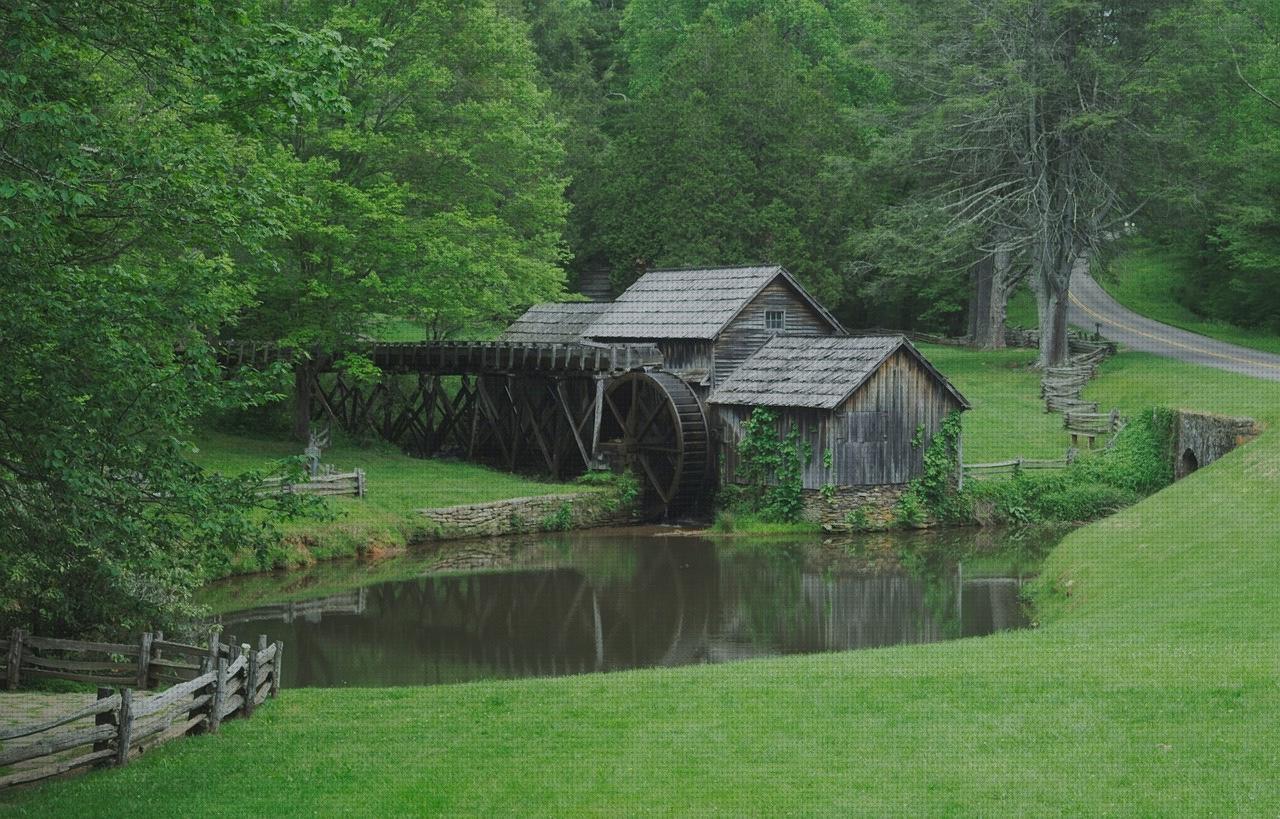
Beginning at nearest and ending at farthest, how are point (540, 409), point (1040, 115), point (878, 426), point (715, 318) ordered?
point (878, 426), point (715, 318), point (540, 409), point (1040, 115)

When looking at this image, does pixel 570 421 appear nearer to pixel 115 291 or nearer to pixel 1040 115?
pixel 1040 115

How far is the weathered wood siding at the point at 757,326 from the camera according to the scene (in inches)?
1377

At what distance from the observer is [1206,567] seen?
818 inches

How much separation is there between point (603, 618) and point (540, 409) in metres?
16.8

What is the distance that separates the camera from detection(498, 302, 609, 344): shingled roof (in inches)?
1543

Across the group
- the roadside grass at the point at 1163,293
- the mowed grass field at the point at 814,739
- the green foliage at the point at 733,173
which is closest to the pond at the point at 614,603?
the mowed grass field at the point at 814,739

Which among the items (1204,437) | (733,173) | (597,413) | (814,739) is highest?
(733,173)

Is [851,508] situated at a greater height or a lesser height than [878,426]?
lesser

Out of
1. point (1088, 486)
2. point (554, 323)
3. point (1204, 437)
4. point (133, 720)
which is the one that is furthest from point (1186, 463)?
point (133, 720)

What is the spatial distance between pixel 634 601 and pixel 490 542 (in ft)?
23.2

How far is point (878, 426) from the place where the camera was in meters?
31.9

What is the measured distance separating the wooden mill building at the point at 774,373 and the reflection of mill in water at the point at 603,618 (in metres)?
4.71

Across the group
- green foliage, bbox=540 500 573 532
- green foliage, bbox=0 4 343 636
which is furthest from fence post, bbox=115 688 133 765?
green foliage, bbox=540 500 573 532

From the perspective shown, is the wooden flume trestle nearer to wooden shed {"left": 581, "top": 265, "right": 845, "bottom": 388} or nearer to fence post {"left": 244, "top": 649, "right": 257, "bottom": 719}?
wooden shed {"left": 581, "top": 265, "right": 845, "bottom": 388}
